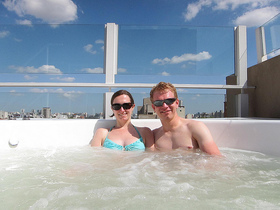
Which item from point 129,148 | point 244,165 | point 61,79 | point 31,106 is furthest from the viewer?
point 61,79

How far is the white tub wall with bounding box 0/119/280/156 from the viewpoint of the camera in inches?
74.7

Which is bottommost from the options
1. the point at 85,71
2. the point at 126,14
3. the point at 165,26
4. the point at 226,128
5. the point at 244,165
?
the point at 244,165

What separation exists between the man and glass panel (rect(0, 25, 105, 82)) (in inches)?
75.9

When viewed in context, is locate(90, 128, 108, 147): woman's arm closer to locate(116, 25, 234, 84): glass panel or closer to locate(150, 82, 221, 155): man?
locate(150, 82, 221, 155): man

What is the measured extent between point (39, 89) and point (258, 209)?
319cm

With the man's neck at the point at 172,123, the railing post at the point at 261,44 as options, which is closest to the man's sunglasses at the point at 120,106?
the man's neck at the point at 172,123

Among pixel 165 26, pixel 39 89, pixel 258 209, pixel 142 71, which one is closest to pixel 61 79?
pixel 39 89

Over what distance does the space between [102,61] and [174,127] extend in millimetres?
2165

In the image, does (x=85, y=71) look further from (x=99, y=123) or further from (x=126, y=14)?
(x=126, y=14)

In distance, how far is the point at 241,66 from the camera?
3.64 meters

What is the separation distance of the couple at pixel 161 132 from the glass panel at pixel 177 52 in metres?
1.69

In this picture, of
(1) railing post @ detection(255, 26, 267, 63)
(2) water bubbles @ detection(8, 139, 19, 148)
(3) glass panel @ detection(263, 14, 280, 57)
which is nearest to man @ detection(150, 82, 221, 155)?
(2) water bubbles @ detection(8, 139, 19, 148)

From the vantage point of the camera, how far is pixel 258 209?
76 centimetres

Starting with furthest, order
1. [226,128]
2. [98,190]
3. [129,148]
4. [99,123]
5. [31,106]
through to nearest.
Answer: [31,106] < [99,123] < [226,128] < [129,148] < [98,190]
